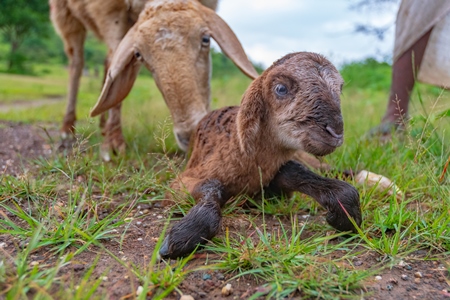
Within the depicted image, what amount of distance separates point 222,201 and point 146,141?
199 centimetres

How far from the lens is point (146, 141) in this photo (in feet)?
14.1

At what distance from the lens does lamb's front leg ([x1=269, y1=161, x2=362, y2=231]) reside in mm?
2227

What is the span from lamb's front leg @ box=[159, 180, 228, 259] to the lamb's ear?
34 cm

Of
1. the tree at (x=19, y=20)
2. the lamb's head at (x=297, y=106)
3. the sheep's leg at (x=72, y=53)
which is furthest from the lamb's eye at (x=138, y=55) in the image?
the tree at (x=19, y=20)

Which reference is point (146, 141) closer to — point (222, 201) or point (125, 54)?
point (125, 54)

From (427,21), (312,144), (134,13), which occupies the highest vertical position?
(427,21)

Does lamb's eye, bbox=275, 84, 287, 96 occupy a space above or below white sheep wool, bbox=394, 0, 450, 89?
below

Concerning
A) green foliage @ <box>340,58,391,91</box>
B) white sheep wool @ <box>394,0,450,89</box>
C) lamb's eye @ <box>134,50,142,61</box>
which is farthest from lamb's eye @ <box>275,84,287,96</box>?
green foliage @ <box>340,58,391,91</box>

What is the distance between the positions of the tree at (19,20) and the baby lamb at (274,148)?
35.5ft

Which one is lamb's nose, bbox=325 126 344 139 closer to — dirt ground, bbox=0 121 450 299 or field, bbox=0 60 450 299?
field, bbox=0 60 450 299

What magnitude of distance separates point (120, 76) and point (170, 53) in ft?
1.84

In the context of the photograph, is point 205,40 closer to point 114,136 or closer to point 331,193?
point 114,136

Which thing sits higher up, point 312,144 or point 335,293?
point 312,144

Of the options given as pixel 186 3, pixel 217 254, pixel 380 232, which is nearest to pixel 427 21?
pixel 186 3
